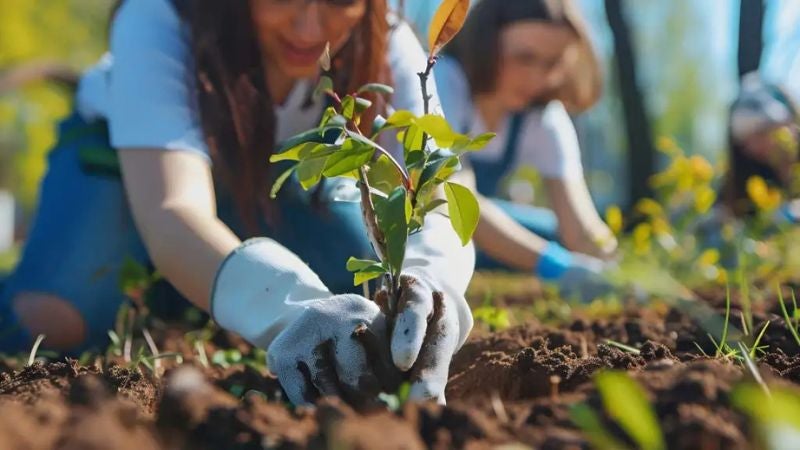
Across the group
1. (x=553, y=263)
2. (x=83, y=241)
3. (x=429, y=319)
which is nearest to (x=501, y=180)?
(x=553, y=263)

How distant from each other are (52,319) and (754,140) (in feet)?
10.9

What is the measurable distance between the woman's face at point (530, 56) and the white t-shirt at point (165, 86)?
145 centimetres

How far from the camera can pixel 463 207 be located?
1.03m

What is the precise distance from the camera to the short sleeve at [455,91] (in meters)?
3.25

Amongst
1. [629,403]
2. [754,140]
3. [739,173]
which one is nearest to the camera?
[629,403]

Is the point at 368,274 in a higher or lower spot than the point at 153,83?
lower

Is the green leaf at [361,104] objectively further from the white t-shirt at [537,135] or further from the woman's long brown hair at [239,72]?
the white t-shirt at [537,135]

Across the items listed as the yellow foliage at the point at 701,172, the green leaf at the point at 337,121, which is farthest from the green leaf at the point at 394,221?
the yellow foliage at the point at 701,172

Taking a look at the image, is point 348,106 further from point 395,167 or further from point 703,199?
point 703,199

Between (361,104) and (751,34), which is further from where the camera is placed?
(751,34)

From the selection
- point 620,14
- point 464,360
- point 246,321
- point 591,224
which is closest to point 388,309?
point 246,321

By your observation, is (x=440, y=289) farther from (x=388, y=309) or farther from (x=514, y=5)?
(x=514, y=5)

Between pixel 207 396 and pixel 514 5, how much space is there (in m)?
2.85

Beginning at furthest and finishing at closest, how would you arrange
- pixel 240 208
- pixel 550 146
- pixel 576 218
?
pixel 550 146 < pixel 576 218 < pixel 240 208
